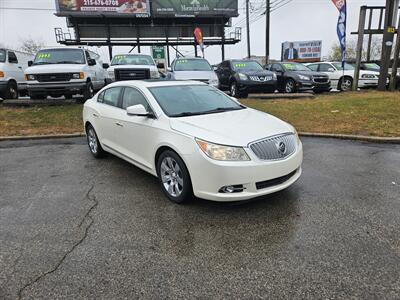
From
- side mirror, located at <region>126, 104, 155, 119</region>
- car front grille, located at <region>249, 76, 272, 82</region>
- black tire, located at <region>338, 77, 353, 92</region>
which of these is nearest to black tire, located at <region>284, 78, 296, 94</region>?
car front grille, located at <region>249, 76, 272, 82</region>

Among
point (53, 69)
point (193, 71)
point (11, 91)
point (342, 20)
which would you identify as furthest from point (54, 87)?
point (342, 20)

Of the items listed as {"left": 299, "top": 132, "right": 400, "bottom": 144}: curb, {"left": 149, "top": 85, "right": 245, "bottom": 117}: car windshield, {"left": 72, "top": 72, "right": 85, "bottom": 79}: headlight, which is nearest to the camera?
{"left": 149, "top": 85, "right": 245, "bottom": 117}: car windshield

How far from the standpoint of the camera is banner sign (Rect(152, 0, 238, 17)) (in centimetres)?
3556

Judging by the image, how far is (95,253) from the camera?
9.73 ft

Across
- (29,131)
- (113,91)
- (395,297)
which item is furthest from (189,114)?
(29,131)

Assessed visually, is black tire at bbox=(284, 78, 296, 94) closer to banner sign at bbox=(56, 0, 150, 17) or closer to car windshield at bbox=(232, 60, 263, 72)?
car windshield at bbox=(232, 60, 263, 72)

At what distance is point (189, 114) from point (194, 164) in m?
0.98

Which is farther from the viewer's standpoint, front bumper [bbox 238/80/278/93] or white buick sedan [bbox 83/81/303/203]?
front bumper [bbox 238/80/278/93]

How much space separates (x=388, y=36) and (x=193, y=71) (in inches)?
332

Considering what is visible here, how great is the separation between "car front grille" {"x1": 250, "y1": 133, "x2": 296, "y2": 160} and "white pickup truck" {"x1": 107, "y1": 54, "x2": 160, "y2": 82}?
32.4ft

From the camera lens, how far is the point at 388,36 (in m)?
13.2

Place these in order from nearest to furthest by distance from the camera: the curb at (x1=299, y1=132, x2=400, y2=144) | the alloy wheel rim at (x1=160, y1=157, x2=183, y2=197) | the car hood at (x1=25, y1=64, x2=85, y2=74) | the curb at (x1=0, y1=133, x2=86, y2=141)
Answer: the alloy wheel rim at (x1=160, y1=157, x2=183, y2=197), the curb at (x1=299, y1=132, x2=400, y2=144), the curb at (x1=0, y1=133, x2=86, y2=141), the car hood at (x1=25, y1=64, x2=85, y2=74)

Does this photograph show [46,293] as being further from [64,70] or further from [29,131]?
[64,70]

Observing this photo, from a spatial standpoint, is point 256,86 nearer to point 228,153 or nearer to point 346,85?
point 346,85
